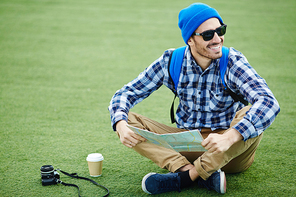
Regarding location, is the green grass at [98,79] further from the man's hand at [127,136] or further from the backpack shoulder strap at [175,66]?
the backpack shoulder strap at [175,66]

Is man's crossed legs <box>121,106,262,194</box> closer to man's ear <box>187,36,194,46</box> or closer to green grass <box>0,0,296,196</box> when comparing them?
green grass <box>0,0,296,196</box>

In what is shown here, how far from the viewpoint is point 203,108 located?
1973 millimetres

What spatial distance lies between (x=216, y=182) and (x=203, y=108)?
45 centimetres

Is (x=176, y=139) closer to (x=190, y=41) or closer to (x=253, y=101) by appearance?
(x=253, y=101)

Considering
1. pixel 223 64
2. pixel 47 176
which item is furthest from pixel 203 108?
pixel 47 176

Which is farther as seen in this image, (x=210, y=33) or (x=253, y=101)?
(x=210, y=33)

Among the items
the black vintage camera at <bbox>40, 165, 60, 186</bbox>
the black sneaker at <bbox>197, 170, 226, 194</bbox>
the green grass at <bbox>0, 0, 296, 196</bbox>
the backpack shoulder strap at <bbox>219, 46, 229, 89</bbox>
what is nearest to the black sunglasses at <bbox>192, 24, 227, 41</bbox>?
the backpack shoulder strap at <bbox>219, 46, 229, 89</bbox>

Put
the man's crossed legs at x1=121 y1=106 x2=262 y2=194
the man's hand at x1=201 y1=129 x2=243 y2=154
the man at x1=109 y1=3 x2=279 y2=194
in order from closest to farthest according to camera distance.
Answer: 1. the man's hand at x1=201 y1=129 x2=243 y2=154
2. the man at x1=109 y1=3 x2=279 y2=194
3. the man's crossed legs at x1=121 y1=106 x2=262 y2=194

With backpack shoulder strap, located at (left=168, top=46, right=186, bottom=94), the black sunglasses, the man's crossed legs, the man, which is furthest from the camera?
backpack shoulder strap, located at (left=168, top=46, right=186, bottom=94)

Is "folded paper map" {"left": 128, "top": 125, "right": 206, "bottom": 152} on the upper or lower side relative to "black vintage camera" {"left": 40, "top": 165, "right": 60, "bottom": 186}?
upper

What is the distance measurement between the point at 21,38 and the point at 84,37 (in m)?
1.06

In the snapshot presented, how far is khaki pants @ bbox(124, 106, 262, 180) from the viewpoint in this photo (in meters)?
1.66

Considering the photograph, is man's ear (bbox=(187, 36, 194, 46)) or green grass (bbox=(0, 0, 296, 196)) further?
green grass (bbox=(0, 0, 296, 196))

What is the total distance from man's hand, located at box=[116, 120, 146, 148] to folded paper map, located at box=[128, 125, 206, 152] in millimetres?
39
